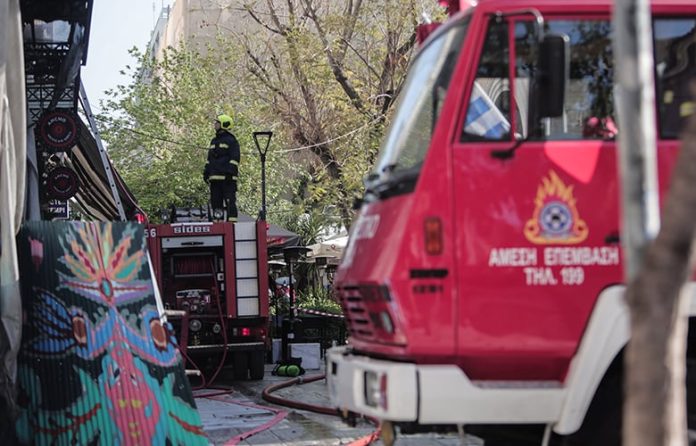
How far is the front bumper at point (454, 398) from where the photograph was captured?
5035 millimetres

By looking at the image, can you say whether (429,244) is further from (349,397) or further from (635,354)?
(635,354)

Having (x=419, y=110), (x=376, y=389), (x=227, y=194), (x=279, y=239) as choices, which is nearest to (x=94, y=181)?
(x=227, y=194)

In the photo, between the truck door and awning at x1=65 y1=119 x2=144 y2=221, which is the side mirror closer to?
the truck door

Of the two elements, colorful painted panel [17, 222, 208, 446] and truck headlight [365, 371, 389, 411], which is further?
colorful painted panel [17, 222, 208, 446]

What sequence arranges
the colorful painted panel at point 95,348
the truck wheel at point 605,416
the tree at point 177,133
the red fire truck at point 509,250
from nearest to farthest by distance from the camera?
the red fire truck at point 509,250, the truck wheel at point 605,416, the colorful painted panel at point 95,348, the tree at point 177,133

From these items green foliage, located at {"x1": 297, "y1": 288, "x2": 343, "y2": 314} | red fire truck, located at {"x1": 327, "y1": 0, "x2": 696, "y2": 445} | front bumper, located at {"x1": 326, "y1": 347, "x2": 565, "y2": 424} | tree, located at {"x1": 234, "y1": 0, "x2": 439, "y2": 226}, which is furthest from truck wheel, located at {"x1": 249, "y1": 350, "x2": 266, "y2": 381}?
front bumper, located at {"x1": 326, "y1": 347, "x2": 565, "y2": 424}

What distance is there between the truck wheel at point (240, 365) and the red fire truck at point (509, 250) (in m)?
10.9

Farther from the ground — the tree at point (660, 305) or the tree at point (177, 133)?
the tree at point (177, 133)

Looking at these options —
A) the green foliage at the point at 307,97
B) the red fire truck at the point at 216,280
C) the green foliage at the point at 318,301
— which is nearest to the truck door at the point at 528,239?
the red fire truck at the point at 216,280

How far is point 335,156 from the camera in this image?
83.4 ft

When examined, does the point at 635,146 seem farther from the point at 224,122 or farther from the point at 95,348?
the point at 224,122

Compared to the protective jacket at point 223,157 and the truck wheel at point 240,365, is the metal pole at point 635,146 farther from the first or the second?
the truck wheel at point 240,365

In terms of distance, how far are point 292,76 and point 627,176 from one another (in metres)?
23.4

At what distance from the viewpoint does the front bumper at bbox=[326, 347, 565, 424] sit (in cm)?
504
